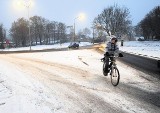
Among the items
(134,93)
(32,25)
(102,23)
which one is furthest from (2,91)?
(32,25)

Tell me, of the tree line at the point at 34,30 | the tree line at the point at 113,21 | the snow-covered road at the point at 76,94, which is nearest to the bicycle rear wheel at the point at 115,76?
the snow-covered road at the point at 76,94

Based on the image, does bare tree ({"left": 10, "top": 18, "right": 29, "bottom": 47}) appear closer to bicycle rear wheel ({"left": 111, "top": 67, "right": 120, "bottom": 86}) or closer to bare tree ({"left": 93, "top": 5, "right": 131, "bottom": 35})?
bare tree ({"left": 93, "top": 5, "right": 131, "bottom": 35})

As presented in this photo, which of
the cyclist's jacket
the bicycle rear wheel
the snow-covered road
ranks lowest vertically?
the snow-covered road

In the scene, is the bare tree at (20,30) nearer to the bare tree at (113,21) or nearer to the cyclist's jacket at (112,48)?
the bare tree at (113,21)

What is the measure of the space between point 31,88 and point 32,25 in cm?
12073

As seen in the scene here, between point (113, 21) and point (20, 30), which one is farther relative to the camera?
point (20, 30)

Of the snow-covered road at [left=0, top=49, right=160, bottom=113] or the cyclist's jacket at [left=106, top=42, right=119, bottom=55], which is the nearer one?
the snow-covered road at [left=0, top=49, right=160, bottom=113]

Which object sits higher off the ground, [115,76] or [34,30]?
[34,30]

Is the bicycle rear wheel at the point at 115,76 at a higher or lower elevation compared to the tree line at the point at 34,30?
lower

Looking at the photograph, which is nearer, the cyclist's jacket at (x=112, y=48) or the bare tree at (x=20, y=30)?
the cyclist's jacket at (x=112, y=48)

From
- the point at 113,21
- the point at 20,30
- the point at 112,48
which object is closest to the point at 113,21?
the point at 113,21

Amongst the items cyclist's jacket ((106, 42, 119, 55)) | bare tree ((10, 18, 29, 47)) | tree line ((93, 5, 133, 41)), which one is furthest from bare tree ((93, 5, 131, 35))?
cyclist's jacket ((106, 42, 119, 55))

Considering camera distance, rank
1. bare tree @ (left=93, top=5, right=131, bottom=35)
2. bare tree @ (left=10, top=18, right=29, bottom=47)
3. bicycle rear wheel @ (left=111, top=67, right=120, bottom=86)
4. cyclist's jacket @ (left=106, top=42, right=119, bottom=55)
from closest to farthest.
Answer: bicycle rear wheel @ (left=111, top=67, right=120, bottom=86), cyclist's jacket @ (left=106, top=42, right=119, bottom=55), bare tree @ (left=93, top=5, right=131, bottom=35), bare tree @ (left=10, top=18, right=29, bottom=47)

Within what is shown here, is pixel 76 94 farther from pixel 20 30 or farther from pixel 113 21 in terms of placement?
pixel 20 30
